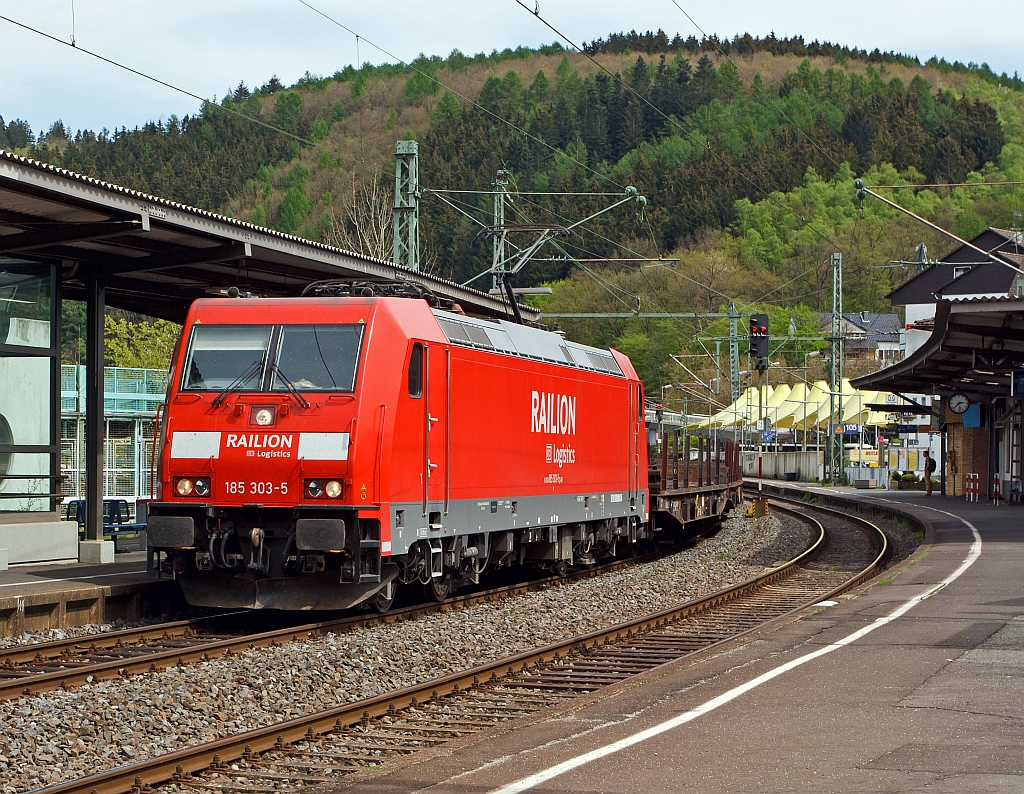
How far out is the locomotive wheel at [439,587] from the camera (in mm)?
14742

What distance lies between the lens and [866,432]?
3039 inches

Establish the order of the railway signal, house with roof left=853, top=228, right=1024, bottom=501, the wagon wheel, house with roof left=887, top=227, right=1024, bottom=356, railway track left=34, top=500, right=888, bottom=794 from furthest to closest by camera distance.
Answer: house with roof left=887, top=227, right=1024, bottom=356 → the railway signal → house with roof left=853, top=228, right=1024, bottom=501 → the wagon wheel → railway track left=34, top=500, right=888, bottom=794

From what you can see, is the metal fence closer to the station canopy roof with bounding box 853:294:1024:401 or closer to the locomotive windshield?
the locomotive windshield

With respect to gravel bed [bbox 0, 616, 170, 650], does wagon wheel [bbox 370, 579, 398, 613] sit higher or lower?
higher

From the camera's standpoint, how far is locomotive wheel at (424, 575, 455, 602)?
14.7 metres

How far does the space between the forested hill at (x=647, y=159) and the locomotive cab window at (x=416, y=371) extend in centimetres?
3733

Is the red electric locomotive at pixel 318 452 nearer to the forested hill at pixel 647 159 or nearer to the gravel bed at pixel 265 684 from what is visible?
the gravel bed at pixel 265 684

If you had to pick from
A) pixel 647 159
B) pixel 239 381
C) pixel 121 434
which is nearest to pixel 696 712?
pixel 239 381

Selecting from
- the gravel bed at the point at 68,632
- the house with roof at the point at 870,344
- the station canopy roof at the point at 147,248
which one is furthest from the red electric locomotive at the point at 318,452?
the house with roof at the point at 870,344

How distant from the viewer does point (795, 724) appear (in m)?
7.82

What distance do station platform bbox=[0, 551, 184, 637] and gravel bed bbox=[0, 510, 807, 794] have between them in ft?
8.73

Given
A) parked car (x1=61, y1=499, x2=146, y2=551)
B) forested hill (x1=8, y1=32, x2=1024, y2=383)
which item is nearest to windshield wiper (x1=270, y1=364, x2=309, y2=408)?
parked car (x1=61, y1=499, x2=146, y2=551)

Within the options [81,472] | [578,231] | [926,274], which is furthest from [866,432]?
[81,472]

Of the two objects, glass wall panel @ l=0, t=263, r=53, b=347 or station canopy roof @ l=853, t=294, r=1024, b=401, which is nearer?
glass wall panel @ l=0, t=263, r=53, b=347
